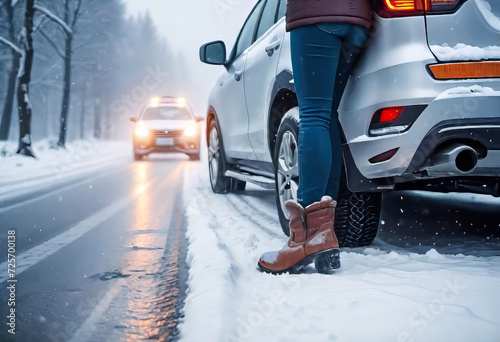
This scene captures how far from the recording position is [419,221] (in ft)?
12.7

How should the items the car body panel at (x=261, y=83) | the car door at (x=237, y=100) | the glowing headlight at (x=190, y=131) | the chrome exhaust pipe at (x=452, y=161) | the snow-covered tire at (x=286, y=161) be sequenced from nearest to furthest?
the chrome exhaust pipe at (x=452, y=161) < the snow-covered tire at (x=286, y=161) < the car body panel at (x=261, y=83) < the car door at (x=237, y=100) < the glowing headlight at (x=190, y=131)

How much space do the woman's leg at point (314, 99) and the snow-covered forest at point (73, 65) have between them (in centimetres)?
1259

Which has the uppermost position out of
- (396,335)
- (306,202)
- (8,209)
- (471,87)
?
(471,87)

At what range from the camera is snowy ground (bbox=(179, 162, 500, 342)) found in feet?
5.41

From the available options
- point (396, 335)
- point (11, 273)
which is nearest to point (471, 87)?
point (396, 335)

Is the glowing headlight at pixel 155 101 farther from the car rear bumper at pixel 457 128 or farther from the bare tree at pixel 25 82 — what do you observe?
the car rear bumper at pixel 457 128

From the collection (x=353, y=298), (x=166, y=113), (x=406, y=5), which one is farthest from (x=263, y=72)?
(x=166, y=113)

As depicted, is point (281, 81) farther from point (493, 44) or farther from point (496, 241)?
point (496, 241)

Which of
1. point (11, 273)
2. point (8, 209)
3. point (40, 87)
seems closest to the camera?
point (11, 273)

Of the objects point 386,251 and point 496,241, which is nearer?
point 386,251

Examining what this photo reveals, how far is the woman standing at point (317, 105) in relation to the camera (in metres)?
2.25

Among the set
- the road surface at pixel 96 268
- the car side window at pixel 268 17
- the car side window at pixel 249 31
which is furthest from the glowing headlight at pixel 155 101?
the car side window at pixel 268 17

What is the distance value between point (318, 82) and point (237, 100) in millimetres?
2327

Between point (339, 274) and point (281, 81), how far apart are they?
1362 mm
